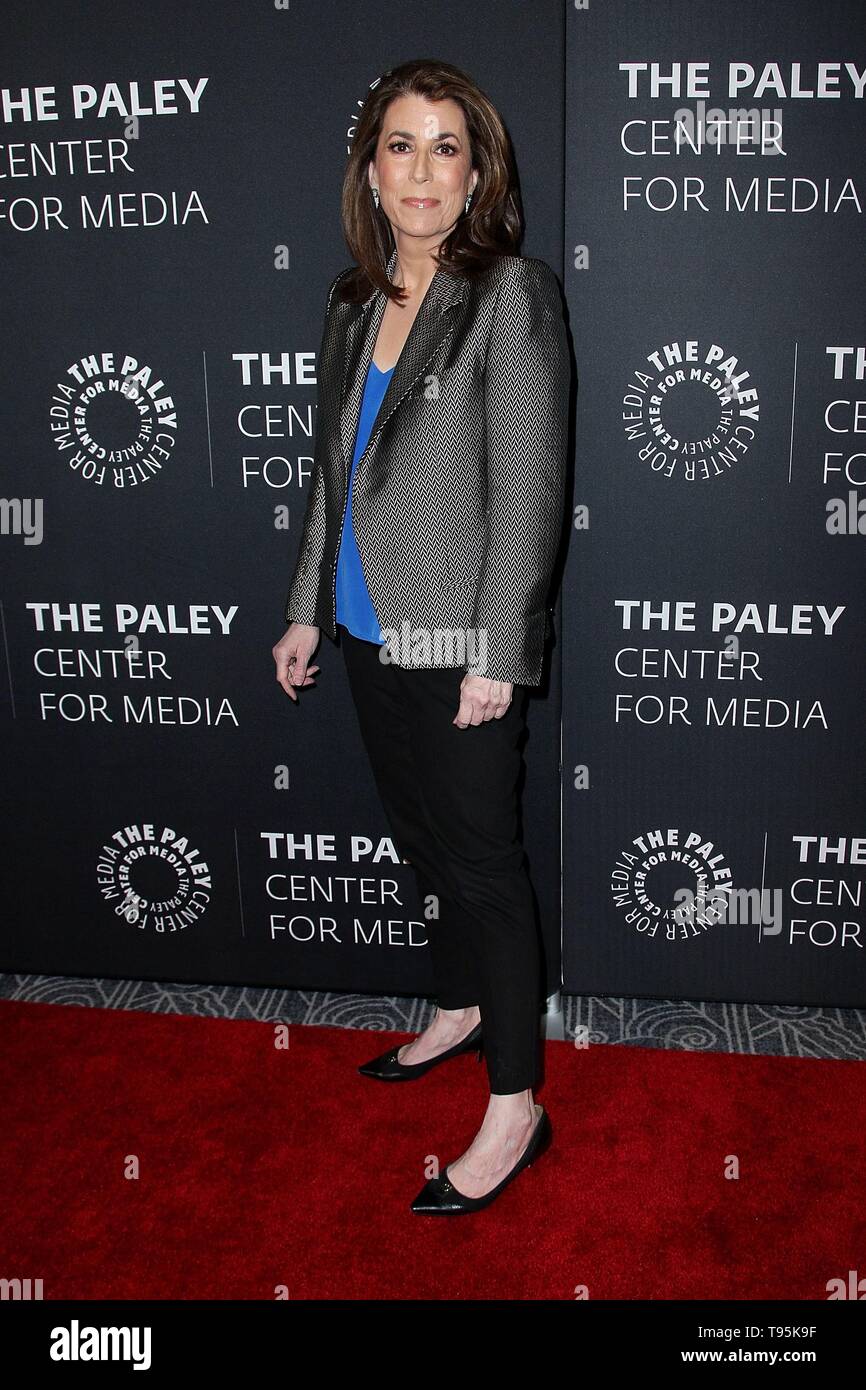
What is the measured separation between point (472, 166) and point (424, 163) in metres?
0.09

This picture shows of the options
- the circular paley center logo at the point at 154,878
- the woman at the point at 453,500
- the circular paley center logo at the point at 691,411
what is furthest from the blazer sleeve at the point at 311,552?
the circular paley center logo at the point at 154,878

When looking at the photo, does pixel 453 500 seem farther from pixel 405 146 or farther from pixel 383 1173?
pixel 383 1173

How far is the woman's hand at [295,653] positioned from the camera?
2.07m

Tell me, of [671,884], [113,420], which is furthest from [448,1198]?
[113,420]

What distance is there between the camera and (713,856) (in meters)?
2.38

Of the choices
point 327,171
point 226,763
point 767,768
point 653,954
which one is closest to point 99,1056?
point 226,763

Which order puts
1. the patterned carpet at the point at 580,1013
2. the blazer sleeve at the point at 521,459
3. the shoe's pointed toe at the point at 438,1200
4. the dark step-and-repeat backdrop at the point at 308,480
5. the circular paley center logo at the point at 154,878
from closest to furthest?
1. the blazer sleeve at the point at 521,459
2. the shoe's pointed toe at the point at 438,1200
3. the dark step-and-repeat backdrop at the point at 308,480
4. the patterned carpet at the point at 580,1013
5. the circular paley center logo at the point at 154,878

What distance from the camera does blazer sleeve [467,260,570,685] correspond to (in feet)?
5.34

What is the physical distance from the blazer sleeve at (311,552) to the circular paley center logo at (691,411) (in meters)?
0.59

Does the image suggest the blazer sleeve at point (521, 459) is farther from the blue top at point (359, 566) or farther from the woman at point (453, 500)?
the blue top at point (359, 566)

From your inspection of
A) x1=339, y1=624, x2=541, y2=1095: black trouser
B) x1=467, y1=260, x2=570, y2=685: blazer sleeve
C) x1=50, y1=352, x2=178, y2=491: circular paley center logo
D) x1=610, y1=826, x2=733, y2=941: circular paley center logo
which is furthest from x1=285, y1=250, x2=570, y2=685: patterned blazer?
x1=610, y1=826, x2=733, y2=941: circular paley center logo

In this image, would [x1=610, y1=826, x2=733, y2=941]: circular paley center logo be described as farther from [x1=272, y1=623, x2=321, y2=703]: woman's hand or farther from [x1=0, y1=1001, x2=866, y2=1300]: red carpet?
[x1=272, y1=623, x2=321, y2=703]: woman's hand

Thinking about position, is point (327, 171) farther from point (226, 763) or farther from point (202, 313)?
point (226, 763)
